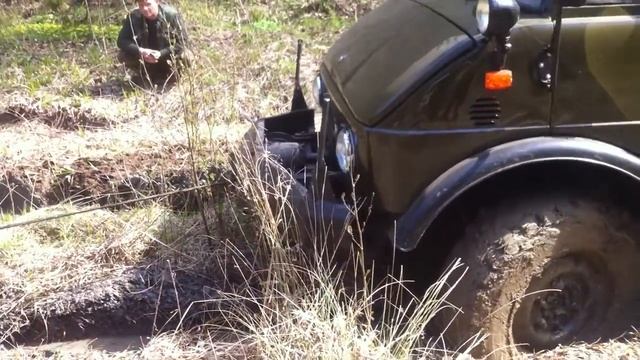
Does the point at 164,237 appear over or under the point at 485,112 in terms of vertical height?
under

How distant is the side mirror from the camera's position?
2881 mm

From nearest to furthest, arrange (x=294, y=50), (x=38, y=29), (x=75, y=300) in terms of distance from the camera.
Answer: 1. (x=75, y=300)
2. (x=294, y=50)
3. (x=38, y=29)

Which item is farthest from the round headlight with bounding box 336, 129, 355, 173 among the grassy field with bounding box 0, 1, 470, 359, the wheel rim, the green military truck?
the wheel rim

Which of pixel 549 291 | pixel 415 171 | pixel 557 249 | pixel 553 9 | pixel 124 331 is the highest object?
pixel 553 9

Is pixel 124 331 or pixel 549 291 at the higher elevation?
pixel 549 291

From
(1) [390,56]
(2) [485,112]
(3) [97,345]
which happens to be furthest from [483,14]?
(3) [97,345]

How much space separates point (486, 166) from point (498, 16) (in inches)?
22.9

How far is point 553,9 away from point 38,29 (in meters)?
7.21

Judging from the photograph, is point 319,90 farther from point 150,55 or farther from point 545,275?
point 150,55

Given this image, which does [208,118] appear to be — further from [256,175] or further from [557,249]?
[557,249]

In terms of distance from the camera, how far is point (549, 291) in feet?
10.8

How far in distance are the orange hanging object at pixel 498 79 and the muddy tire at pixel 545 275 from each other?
51cm

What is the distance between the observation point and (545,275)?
324 centimetres

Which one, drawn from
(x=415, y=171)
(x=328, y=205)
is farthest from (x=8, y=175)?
(x=415, y=171)
